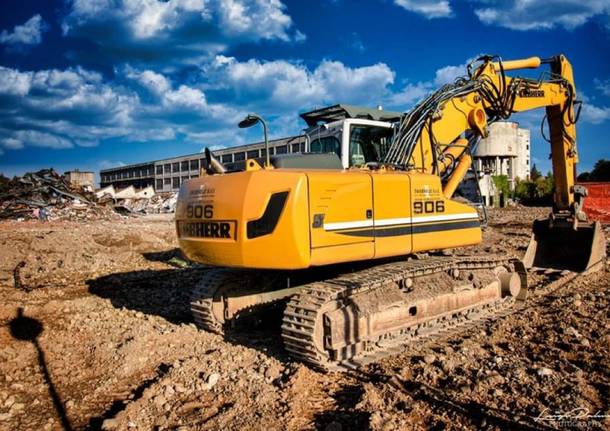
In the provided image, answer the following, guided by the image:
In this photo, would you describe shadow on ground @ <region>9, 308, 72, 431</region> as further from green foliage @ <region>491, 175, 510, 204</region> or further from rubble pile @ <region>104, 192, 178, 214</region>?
green foliage @ <region>491, 175, 510, 204</region>

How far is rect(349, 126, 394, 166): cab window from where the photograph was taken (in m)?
6.01

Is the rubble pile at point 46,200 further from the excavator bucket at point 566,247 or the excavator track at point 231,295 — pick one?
the excavator bucket at point 566,247

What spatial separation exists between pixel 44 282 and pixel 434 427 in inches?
331

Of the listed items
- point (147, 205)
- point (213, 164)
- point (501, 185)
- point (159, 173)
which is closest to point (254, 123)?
point (213, 164)

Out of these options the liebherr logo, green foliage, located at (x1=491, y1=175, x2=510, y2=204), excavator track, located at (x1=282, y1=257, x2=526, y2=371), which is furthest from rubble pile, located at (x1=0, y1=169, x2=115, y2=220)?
green foliage, located at (x1=491, y1=175, x2=510, y2=204)

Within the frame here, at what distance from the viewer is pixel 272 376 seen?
181 inches

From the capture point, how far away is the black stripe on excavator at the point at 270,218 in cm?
447

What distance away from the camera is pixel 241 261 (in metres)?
4.61

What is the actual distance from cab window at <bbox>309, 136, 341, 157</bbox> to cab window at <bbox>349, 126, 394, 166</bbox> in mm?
159

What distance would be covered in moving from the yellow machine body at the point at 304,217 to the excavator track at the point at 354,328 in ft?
0.85

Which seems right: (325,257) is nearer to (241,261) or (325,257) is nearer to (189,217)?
(241,261)

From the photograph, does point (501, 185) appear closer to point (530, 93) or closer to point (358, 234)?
point (530, 93)

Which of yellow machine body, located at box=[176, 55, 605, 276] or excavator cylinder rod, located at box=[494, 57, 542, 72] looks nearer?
yellow machine body, located at box=[176, 55, 605, 276]

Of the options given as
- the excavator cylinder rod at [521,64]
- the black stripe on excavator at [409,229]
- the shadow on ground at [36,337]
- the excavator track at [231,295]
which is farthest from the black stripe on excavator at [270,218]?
the excavator cylinder rod at [521,64]
